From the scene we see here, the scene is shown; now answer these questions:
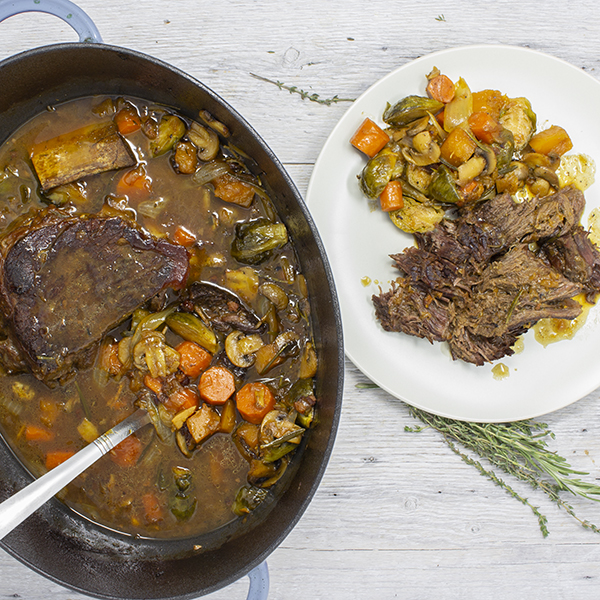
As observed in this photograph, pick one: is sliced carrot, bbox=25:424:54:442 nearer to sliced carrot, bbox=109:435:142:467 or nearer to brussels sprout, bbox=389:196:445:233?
sliced carrot, bbox=109:435:142:467

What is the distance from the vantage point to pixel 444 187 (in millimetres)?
2650

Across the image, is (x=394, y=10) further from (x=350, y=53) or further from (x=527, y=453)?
(x=527, y=453)

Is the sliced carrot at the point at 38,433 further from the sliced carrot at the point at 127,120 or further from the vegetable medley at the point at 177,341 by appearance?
the sliced carrot at the point at 127,120

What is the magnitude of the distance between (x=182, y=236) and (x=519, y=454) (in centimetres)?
254

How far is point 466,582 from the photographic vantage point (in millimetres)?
3152

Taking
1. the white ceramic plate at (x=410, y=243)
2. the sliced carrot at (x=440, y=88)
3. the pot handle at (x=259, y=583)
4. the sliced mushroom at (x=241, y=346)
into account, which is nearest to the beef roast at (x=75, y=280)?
the sliced mushroom at (x=241, y=346)

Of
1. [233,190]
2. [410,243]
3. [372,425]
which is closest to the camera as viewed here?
[233,190]

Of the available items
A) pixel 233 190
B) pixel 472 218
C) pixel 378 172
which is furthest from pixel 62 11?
pixel 472 218

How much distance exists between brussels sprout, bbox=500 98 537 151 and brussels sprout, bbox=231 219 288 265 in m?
1.50

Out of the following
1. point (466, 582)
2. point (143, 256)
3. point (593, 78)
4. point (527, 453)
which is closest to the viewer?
point (143, 256)

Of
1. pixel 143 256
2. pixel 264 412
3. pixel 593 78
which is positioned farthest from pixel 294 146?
pixel 593 78

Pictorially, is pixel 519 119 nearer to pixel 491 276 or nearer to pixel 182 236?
pixel 491 276

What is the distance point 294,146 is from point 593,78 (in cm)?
182

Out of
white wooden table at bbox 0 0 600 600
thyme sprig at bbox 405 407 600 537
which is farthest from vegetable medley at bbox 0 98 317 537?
thyme sprig at bbox 405 407 600 537
